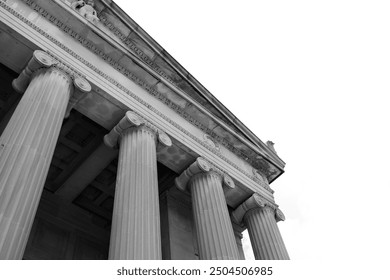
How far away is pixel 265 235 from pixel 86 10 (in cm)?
1751

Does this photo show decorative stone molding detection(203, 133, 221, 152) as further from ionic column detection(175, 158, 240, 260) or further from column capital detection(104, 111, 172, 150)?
column capital detection(104, 111, 172, 150)

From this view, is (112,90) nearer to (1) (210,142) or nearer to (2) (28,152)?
(2) (28,152)

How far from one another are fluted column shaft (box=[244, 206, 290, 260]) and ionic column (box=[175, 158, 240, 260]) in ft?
10.4

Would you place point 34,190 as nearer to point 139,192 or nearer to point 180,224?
point 139,192

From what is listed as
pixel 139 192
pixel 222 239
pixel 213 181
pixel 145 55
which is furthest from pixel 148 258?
pixel 145 55

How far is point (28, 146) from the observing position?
1334 centimetres

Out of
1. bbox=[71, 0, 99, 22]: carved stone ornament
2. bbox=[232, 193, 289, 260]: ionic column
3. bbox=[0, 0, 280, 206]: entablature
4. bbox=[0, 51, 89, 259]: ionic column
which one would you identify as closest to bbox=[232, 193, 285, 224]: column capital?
bbox=[232, 193, 289, 260]: ionic column

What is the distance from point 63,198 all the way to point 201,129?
10532mm

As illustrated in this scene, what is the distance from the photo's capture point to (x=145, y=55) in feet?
81.9

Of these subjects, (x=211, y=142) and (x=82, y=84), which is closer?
(x=82, y=84)

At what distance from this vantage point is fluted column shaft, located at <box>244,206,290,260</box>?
22.9m

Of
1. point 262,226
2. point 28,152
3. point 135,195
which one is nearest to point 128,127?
point 135,195

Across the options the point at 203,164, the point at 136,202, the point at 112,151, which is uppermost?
the point at 203,164

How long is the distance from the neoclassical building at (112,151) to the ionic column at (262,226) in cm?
8
